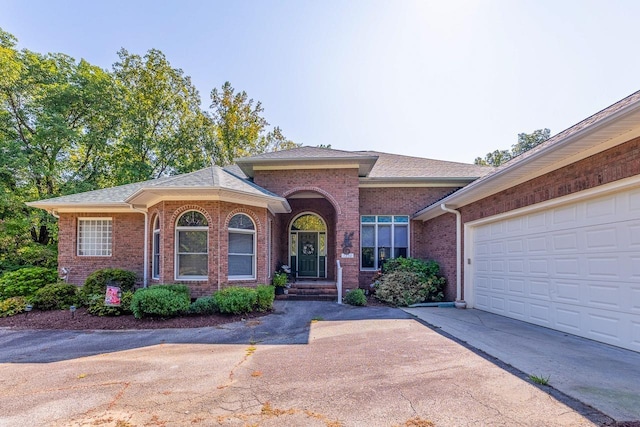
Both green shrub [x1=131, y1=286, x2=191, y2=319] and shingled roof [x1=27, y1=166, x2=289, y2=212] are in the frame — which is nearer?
green shrub [x1=131, y1=286, x2=191, y2=319]

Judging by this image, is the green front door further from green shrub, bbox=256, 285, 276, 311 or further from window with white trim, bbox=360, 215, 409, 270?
green shrub, bbox=256, 285, 276, 311

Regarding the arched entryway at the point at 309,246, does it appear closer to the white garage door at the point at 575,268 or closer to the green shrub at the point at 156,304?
the green shrub at the point at 156,304

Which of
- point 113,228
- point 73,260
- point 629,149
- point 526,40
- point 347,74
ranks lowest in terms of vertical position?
point 73,260


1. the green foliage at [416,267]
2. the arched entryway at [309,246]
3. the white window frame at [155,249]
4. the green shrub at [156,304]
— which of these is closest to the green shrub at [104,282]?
the white window frame at [155,249]

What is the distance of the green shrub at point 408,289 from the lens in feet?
34.3

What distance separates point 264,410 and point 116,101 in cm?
2002

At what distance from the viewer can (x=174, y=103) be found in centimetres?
2186

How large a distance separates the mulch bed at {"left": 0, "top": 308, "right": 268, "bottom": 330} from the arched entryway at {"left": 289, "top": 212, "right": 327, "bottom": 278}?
575cm

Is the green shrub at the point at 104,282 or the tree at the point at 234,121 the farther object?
the tree at the point at 234,121

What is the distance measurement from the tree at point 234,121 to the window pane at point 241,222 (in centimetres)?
1510

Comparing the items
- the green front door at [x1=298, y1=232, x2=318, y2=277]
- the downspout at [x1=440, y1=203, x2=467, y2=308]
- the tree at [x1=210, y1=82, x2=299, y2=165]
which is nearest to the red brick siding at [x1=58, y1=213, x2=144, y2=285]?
the green front door at [x1=298, y1=232, x2=318, y2=277]

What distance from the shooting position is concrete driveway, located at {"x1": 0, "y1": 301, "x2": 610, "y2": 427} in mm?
3250

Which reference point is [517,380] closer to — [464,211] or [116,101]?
[464,211]

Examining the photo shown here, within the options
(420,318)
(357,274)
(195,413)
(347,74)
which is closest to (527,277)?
(420,318)
